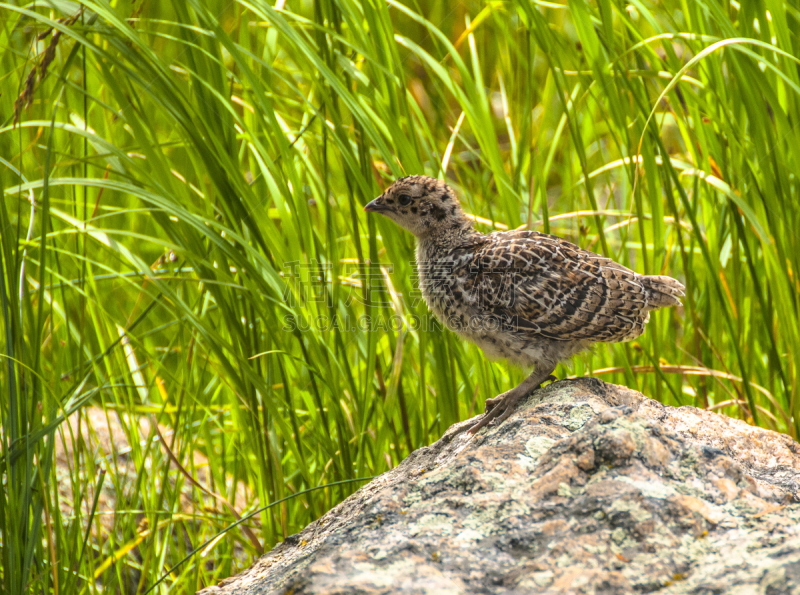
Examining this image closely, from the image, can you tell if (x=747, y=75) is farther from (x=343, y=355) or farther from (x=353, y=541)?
(x=353, y=541)

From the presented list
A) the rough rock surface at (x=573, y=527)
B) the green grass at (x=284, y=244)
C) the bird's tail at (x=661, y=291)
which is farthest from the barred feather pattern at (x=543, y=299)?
the rough rock surface at (x=573, y=527)

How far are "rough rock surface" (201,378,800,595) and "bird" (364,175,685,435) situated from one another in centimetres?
87

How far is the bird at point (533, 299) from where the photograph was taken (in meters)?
3.01

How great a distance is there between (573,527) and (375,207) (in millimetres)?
1991

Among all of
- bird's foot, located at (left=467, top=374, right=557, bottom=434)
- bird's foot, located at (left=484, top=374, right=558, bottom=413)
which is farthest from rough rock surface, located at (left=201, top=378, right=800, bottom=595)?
bird's foot, located at (left=484, top=374, right=558, bottom=413)

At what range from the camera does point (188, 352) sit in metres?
3.45

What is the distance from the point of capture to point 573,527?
5.31ft

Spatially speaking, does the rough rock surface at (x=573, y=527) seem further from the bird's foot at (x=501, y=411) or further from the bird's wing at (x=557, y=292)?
the bird's wing at (x=557, y=292)

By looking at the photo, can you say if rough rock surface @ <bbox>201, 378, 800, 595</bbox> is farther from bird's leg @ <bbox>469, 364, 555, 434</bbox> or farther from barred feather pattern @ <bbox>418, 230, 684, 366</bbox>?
barred feather pattern @ <bbox>418, 230, 684, 366</bbox>

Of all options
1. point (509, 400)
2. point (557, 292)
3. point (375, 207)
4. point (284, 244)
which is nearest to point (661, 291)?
point (557, 292)

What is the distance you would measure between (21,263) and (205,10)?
1.18 meters

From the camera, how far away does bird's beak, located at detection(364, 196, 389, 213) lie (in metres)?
3.23

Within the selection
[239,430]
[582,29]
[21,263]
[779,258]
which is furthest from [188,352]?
[779,258]

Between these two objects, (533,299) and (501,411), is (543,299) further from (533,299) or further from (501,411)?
(501,411)
